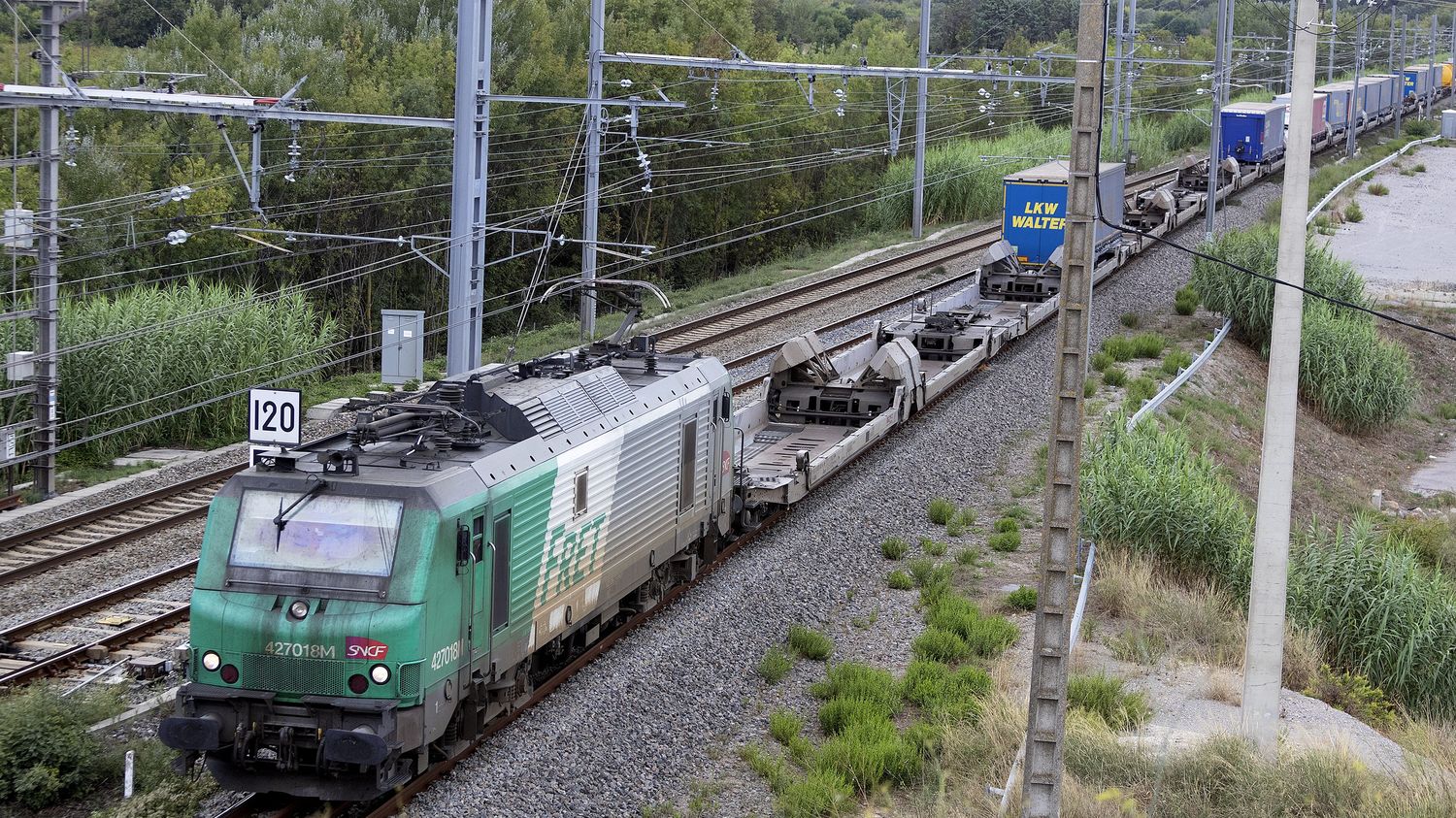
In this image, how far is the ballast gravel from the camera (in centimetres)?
1199

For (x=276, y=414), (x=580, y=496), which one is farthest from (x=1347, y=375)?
(x=276, y=414)

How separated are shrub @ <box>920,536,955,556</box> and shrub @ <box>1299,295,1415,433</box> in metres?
15.6

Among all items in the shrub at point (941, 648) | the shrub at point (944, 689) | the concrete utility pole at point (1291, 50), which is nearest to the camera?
the concrete utility pole at point (1291, 50)

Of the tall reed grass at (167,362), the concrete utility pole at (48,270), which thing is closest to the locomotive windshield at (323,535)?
the concrete utility pole at (48,270)

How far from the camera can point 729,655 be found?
1527 centimetres

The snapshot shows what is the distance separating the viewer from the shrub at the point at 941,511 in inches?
816

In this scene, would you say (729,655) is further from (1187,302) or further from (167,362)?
(1187,302)

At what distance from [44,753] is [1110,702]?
28.9 ft

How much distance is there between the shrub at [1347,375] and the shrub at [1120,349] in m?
3.99

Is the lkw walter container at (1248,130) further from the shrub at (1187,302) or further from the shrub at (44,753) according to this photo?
the shrub at (44,753)

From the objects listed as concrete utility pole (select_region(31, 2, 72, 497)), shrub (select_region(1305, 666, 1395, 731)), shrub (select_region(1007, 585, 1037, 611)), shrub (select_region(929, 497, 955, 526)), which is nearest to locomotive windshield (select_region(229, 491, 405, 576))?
shrub (select_region(1007, 585, 1037, 611))

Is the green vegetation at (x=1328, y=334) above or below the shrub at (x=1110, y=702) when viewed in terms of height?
above

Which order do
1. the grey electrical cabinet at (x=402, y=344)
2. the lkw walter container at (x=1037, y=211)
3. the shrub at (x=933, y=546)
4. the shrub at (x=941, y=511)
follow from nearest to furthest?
the shrub at (x=933, y=546) < the shrub at (x=941, y=511) < the grey electrical cabinet at (x=402, y=344) < the lkw walter container at (x=1037, y=211)

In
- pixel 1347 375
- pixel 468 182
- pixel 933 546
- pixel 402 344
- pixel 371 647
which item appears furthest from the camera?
pixel 1347 375
